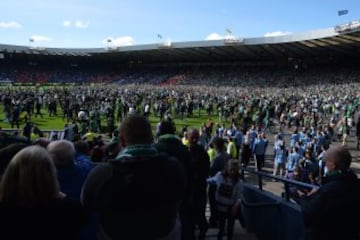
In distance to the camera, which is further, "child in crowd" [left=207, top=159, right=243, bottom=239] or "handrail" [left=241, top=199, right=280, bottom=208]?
"handrail" [left=241, top=199, right=280, bottom=208]

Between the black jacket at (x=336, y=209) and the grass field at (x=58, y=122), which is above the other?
the black jacket at (x=336, y=209)

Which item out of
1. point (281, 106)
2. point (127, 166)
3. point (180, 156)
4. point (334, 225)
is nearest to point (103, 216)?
point (127, 166)

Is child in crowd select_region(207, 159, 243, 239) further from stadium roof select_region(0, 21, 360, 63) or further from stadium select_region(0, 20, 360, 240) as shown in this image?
stadium roof select_region(0, 21, 360, 63)

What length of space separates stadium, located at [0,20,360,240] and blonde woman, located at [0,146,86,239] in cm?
333

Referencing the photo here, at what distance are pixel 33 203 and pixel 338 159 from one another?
2.51m

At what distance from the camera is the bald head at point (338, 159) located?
12.0ft

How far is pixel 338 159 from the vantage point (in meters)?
3.65

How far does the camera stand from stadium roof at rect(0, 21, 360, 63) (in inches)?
1744

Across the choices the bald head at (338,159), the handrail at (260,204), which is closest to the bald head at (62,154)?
the bald head at (338,159)

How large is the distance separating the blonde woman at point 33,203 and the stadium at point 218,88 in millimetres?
3326

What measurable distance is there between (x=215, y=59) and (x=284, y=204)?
65747 mm

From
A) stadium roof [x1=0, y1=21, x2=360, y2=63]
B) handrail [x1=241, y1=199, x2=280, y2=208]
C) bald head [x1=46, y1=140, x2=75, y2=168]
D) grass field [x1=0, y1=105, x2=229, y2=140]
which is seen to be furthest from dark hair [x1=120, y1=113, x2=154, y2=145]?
stadium roof [x1=0, y1=21, x2=360, y2=63]

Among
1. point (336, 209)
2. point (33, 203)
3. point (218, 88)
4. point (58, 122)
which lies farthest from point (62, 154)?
point (218, 88)

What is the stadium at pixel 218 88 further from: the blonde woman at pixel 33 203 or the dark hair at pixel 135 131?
the blonde woman at pixel 33 203
